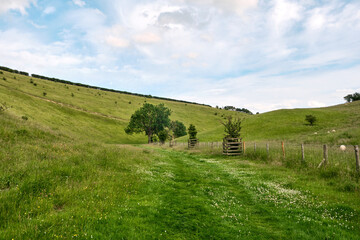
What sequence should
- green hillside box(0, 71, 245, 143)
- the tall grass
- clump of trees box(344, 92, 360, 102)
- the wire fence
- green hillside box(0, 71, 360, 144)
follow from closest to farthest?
the tall grass → the wire fence → green hillside box(0, 71, 360, 144) → green hillside box(0, 71, 245, 143) → clump of trees box(344, 92, 360, 102)

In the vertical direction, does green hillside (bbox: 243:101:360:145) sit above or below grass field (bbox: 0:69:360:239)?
above

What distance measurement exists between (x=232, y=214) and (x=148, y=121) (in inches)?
2961

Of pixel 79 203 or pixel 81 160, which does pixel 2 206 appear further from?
pixel 81 160

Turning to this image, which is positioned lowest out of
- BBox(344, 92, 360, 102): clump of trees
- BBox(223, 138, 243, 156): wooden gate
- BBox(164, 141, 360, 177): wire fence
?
BBox(223, 138, 243, 156): wooden gate

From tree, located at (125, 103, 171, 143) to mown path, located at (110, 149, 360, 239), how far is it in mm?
71074

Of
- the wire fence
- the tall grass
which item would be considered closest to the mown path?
the tall grass

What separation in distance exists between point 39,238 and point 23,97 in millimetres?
92176

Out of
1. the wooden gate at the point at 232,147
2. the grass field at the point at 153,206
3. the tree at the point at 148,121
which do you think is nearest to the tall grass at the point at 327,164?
the grass field at the point at 153,206

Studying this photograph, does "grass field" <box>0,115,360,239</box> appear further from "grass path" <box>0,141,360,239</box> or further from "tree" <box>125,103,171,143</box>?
"tree" <box>125,103,171,143</box>

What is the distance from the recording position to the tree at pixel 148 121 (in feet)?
266

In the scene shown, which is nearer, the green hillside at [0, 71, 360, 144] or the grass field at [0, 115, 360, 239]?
the grass field at [0, 115, 360, 239]

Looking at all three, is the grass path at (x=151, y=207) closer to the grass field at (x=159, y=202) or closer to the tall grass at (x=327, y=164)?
the grass field at (x=159, y=202)

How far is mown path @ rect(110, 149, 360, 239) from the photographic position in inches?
240

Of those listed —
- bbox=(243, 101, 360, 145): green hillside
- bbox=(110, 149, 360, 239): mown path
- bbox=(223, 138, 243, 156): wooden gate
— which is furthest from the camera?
bbox=(243, 101, 360, 145): green hillside
